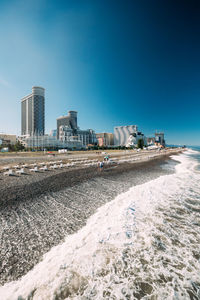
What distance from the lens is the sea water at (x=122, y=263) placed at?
324 cm

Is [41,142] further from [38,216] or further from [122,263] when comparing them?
[122,263]

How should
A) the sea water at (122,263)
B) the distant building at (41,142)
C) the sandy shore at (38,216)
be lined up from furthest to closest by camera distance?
the distant building at (41,142)
the sandy shore at (38,216)
the sea water at (122,263)

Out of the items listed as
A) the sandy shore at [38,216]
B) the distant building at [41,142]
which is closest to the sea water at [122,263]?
the sandy shore at [38,216]

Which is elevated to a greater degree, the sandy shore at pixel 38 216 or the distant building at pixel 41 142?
the distant building at pixel 41 142

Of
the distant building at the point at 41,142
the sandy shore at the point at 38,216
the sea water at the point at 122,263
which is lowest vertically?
the sandy shore at the point at 38,216

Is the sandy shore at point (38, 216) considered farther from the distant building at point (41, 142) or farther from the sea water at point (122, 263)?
the distant building at point (41, 142)

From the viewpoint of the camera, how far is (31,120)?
196m

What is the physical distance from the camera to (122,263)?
4023 millimetres

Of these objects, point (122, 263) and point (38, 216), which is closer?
point (122, 263)

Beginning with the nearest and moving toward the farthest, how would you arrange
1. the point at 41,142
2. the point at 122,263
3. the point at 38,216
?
1. the point at 122,263
2. the point at 38,216
3. the point at 41,142

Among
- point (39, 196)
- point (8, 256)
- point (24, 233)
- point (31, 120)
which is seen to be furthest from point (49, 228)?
point (31, 120)

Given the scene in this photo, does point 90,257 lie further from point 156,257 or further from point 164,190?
point 164,190

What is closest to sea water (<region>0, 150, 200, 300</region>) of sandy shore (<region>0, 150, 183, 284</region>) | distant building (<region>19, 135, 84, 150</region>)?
sandy shore (<region>0, 150, 183, 284</region>)

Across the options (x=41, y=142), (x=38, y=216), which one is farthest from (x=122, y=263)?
(x=41, y=142)
